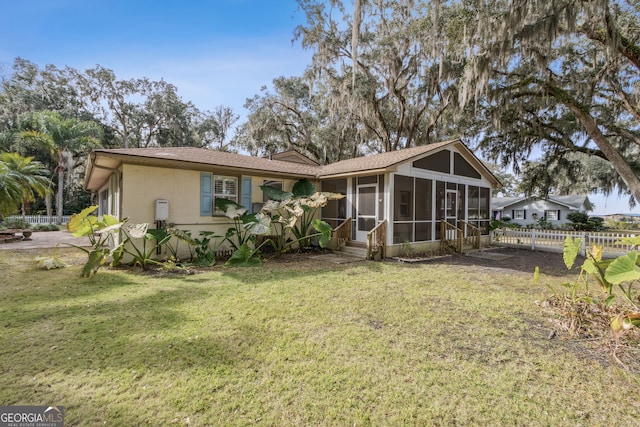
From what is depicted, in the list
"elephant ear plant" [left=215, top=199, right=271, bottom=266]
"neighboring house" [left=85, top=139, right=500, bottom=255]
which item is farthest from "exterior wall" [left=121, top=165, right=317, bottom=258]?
"elephant ear plant" [left=215, top=199, right=271, bottom=266]

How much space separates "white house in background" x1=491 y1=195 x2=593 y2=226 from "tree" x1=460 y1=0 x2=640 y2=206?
36.8ft

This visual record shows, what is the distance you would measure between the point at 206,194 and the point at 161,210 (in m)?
1.44

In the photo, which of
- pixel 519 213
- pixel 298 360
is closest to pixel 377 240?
pixel 298 360

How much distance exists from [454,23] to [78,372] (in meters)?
15.9

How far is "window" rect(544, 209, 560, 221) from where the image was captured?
28.9 meters

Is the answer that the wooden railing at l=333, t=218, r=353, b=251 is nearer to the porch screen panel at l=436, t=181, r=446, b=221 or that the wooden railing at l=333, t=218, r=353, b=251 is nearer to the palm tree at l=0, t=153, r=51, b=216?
the porch screen panel at l=436, t=181, r=446, b=221

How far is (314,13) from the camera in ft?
49.1

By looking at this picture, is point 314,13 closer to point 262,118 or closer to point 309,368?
point 262,118

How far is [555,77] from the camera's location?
13.1m

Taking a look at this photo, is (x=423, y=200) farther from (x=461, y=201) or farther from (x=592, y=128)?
(x=592, y=128)

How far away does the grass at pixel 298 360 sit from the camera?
7.26ft

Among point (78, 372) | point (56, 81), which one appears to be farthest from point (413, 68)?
point (56, 81)

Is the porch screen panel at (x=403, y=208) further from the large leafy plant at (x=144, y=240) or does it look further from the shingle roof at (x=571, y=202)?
the shingle roof at (x=571, y=202)

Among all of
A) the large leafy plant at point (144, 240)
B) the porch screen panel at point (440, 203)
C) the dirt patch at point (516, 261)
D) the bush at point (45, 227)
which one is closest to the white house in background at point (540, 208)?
the dirt patch at point (516, 261)
